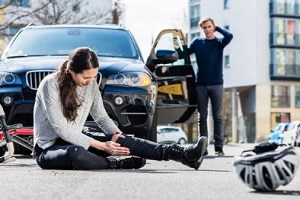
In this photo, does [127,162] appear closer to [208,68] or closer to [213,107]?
[208,68]

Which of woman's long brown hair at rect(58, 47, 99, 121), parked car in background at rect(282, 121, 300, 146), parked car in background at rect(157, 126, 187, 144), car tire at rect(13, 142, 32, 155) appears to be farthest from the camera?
parked car in background at rect(157, 126, 187, 144)

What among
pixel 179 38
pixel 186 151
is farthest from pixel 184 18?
pixel 186 151

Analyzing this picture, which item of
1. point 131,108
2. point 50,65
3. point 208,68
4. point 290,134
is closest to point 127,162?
point 131,108

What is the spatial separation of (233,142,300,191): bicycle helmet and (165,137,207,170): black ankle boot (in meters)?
2.08

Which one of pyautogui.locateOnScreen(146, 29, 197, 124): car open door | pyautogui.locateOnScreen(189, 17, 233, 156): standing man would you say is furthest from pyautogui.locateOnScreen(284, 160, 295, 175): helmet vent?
pyautogui.locateOnScreen(189, 17, 233, 156): standing man

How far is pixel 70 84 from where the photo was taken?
849 centimetres

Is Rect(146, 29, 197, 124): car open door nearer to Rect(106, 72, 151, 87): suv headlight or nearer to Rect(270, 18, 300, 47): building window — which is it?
Rect(106, 72, 151, 87): suv headlight

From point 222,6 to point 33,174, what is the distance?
7033cm

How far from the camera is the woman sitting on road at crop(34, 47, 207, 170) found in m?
8.33

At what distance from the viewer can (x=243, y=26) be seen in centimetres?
7381

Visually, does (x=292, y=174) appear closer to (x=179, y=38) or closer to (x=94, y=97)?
(x=94, y=97)

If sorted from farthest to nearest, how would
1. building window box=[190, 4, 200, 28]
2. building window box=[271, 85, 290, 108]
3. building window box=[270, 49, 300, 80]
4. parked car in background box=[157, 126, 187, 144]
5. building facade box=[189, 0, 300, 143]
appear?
building window box=[190, 4, 200, 28] → building window box=[271, 85, 290, 108] → building window box=[270, 49, 300, 80] → building facade box=[189, 0, 300, 143] → parked car in background box=[157, 126, 187, 144]

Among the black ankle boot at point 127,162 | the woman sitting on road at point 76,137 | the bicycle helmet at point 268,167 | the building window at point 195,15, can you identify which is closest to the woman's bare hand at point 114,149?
the woman sitting on road at point 76,137

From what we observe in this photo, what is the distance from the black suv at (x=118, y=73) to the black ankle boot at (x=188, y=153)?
231cm
